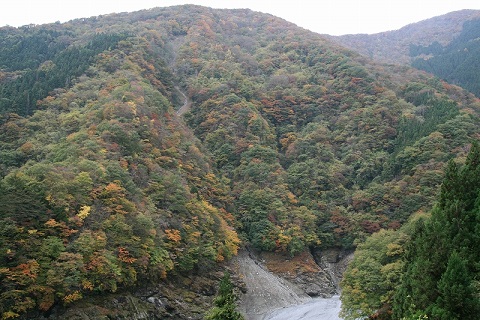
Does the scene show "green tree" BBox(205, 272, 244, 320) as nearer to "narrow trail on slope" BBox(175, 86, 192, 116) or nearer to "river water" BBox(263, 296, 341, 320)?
"river water" BBox(263, 296, 341, 320)

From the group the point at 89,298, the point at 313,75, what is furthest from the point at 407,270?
the point at 313,75

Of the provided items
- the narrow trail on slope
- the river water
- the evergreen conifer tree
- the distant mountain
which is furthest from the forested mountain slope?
the distant mountain

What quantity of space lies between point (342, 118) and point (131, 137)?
4771cm

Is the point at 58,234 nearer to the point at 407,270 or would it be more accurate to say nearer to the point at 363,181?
the point at 407,270

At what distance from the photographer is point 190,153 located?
221 ft

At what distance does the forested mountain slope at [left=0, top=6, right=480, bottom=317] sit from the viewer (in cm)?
3597

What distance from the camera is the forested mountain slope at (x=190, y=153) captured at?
36.0 meters

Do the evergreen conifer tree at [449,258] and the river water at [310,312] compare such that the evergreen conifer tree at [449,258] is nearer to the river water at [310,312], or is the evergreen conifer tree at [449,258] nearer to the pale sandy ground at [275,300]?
the river water at [310,312]

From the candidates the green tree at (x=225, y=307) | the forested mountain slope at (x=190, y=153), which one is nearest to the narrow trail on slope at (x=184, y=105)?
the forested mountain slope at (x=190, y=153)

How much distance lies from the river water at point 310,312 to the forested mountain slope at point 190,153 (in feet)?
33.2

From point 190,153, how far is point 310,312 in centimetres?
3123

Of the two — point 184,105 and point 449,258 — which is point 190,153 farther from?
point 449,258

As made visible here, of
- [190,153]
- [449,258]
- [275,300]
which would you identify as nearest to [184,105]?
[190,153]

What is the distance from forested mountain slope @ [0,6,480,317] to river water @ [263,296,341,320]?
1012 cm
